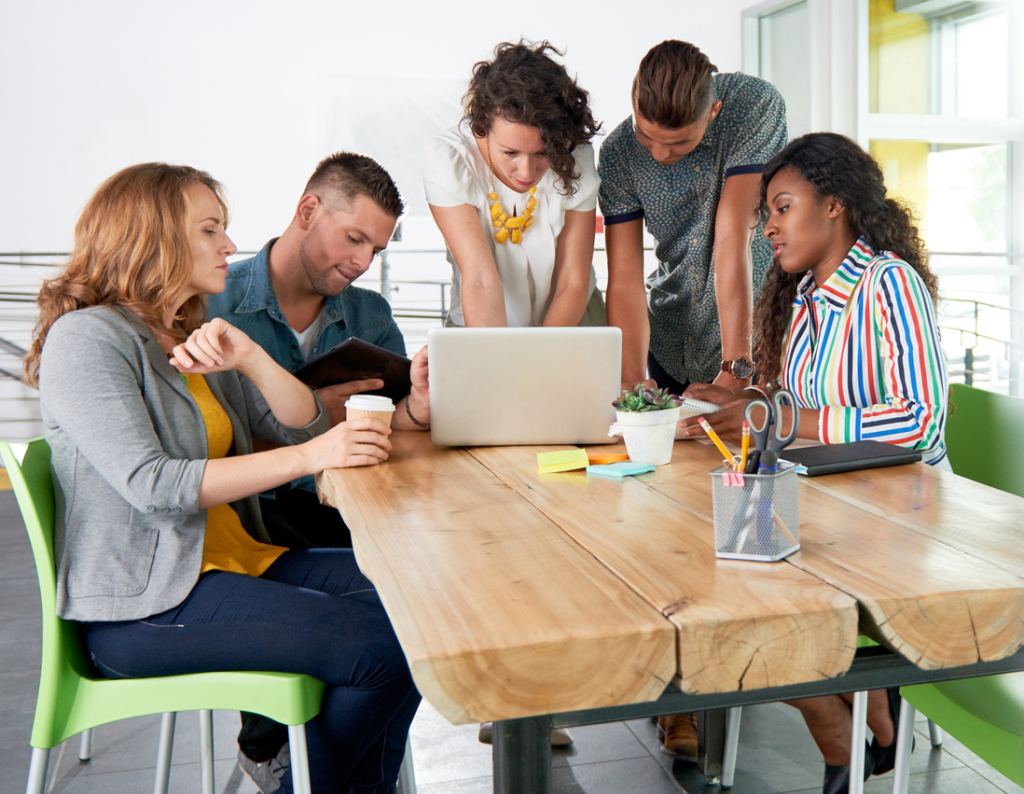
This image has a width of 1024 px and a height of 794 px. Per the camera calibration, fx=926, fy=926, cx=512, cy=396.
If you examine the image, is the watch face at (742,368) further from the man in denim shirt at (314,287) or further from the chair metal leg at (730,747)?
the man in denim shirt at (314,287)

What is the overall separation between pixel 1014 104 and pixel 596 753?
3.94m

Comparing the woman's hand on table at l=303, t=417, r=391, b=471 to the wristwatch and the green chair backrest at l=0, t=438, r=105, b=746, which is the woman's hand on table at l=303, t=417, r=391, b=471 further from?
the wristwatch

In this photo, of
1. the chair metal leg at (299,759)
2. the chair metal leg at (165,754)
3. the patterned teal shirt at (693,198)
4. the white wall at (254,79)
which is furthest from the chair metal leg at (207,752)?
the white wall at (254,79)

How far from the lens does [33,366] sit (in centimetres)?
139

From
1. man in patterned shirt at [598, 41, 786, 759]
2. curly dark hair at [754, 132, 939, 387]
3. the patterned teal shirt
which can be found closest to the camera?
curly dark hair at [754, 132, 939, 387]

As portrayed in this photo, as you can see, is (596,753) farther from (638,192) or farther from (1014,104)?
(1014,104)

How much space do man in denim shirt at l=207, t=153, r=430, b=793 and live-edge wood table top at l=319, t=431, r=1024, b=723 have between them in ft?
2.67

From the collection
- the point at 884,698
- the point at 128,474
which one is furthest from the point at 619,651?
the point at 884,698

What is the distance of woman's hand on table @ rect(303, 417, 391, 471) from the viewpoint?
1.34 meters

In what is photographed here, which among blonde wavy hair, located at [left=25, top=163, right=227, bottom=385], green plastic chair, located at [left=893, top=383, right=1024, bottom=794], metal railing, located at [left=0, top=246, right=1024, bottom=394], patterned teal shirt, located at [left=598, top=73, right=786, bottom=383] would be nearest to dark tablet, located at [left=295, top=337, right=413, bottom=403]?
blonde wavy hair, located at [left=25, top=163, right=227, bottom=385]

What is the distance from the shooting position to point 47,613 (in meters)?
1.21

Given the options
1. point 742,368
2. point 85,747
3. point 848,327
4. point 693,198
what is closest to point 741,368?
point 742,368

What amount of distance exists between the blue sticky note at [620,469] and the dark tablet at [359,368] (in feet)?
1.58

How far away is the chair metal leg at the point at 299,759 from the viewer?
3.86ft
